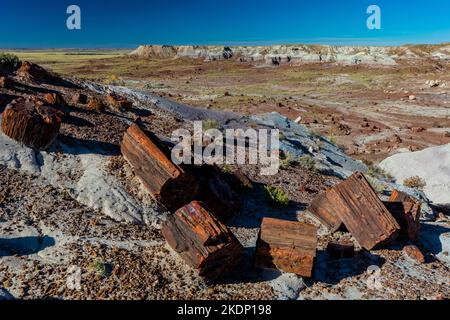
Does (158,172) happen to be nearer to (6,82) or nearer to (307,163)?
(6,82)

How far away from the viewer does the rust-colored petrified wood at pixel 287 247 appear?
736 centimetres

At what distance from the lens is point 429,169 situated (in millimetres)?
17484

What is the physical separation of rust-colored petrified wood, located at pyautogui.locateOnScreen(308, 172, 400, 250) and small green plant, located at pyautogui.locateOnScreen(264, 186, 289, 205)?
1665mm

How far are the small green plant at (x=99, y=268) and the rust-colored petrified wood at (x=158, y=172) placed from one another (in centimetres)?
232

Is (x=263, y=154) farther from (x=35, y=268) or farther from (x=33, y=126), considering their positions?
(x=35, y=268)

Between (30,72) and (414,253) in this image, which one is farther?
(30,72)

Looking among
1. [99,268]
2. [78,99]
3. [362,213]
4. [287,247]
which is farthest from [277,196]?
[78,99]

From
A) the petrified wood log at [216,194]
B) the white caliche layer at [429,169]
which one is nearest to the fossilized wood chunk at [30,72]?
the petrified wood log at [216,194]

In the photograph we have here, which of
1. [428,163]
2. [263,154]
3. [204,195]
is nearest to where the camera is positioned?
[204,195]

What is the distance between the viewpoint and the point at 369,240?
342 inches

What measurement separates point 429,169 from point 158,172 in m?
13.4
